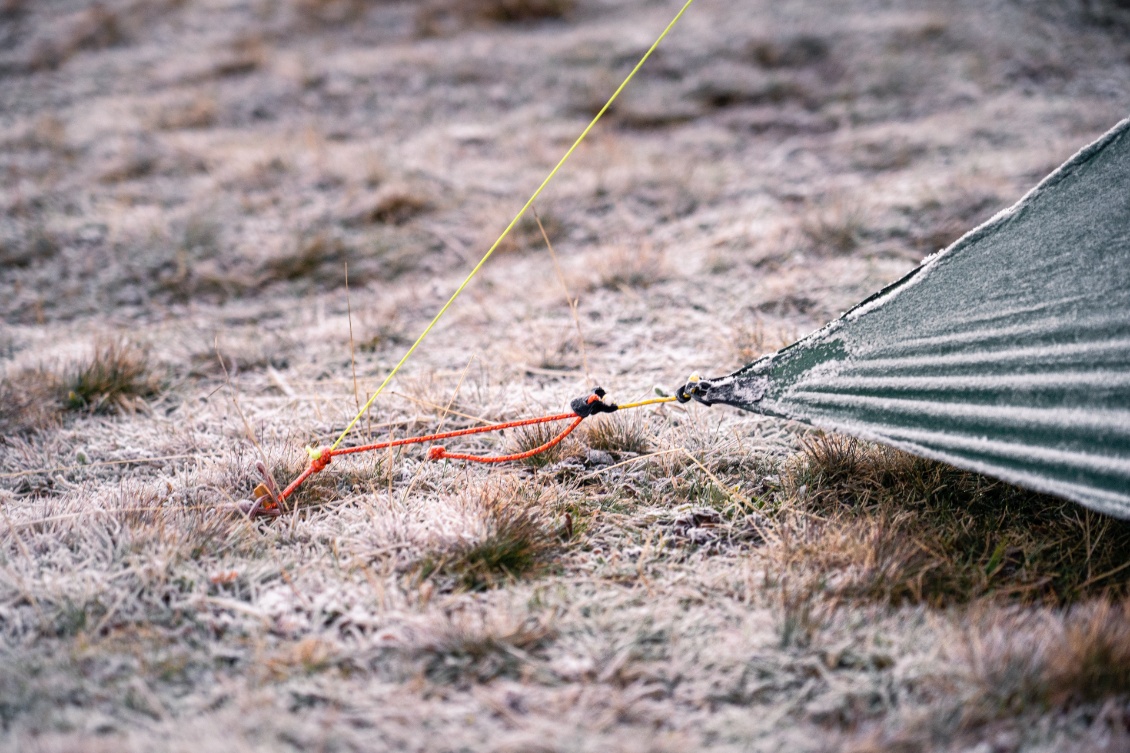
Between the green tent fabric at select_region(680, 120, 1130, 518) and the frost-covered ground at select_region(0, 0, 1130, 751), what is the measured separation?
0.23 meters

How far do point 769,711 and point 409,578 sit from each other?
81 centimetres

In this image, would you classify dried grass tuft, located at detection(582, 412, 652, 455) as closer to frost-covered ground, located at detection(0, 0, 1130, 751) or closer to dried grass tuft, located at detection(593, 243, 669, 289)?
frost-covered ground, located at detection(0, 0, 1130, 751)

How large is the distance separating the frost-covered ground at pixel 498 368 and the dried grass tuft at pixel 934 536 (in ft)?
0.05

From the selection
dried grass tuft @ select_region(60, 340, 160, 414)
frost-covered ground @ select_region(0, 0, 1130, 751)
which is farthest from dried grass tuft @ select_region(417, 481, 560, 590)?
dried grass tuft @ select_region(60, 340, 160, 414)

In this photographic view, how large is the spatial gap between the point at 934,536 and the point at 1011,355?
1.48 feet

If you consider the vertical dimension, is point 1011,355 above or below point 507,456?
above

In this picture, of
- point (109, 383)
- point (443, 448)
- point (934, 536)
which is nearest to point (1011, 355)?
point (934, 536)

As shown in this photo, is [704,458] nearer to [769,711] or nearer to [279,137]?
[769,711]

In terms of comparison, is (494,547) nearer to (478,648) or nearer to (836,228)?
(478,648)

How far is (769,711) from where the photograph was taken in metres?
1.33

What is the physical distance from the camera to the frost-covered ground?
1358 mm

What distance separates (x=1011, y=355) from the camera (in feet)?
5.29

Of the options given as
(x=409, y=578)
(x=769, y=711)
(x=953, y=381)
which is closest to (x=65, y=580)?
(x=409, y=578)

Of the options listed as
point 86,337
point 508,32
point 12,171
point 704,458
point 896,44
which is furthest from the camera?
point 508,32
